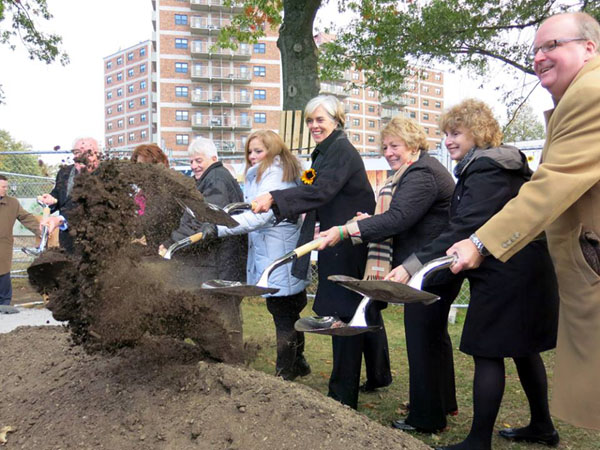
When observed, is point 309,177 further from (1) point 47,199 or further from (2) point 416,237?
(1) point 47,199

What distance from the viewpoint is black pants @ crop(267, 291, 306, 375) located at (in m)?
3.89

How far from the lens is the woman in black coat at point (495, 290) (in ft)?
8.48

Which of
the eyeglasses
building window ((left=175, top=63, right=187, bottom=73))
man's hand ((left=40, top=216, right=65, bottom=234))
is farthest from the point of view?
building window ((left=175, top=63, right=187, bottom=73))

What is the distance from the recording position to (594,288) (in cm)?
196

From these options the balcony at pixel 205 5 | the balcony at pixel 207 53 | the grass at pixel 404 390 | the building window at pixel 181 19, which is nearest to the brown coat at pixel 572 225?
the grass at pixel 404 390

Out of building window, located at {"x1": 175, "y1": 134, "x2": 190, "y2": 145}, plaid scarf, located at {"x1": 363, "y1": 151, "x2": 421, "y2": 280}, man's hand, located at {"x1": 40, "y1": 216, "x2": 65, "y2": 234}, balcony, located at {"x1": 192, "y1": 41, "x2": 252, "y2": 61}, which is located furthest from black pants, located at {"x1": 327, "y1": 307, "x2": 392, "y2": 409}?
balcony, located at {"x1": 192, "y1": 41, "x2": 252, "y2": 61}

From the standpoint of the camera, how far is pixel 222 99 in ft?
194

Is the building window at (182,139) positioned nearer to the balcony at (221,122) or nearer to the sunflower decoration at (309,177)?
the balcony at (221,122)

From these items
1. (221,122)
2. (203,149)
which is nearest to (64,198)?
(203,149)

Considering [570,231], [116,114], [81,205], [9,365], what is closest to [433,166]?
[570,231]

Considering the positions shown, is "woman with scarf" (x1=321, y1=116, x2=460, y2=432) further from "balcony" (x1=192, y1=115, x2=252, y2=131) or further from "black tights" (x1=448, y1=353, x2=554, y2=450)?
"balcony" (x1=192, y1=115, x2=252, y2=131)

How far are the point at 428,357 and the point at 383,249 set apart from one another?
2.20ft

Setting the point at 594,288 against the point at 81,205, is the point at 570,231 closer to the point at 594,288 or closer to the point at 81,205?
the point at 594,288

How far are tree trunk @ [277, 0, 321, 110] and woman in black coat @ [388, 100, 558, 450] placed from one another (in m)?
5.11
